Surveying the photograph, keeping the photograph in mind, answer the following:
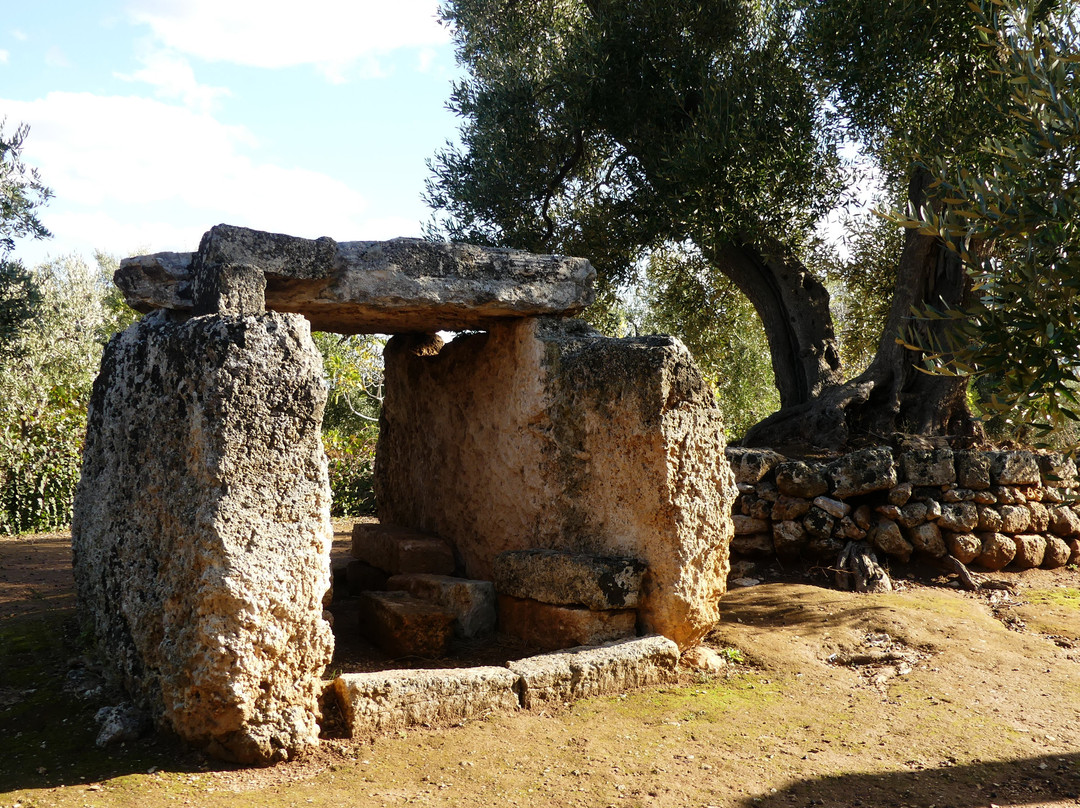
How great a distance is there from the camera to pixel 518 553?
19.8 feet

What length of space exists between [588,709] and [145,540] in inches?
101

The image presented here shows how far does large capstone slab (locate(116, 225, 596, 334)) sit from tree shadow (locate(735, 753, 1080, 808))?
3480mm

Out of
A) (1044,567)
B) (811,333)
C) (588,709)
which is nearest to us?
(588,709)

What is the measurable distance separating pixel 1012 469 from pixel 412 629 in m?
6.20

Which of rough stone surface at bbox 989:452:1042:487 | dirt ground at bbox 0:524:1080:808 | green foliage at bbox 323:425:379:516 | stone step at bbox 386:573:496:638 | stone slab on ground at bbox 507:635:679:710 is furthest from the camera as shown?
green foliage at bbox 323:425:379:516

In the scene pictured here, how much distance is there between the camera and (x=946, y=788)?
164 inches

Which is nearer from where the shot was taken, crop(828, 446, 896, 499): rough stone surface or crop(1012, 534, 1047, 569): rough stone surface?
crop(828, 446, 896, 499): rough stone surface

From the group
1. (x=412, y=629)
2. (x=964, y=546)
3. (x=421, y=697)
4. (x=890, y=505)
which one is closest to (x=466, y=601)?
(x=412, y=629)

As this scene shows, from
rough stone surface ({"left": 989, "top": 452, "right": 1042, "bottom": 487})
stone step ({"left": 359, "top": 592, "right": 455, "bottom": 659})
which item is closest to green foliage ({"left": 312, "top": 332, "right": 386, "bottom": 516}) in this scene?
stone step ({"left": 359, "top": 592, "right": 455, "bottom": 659})

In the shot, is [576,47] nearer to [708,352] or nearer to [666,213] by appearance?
[666,213]

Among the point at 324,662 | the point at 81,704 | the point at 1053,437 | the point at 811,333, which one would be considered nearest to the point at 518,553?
the point at 324,662

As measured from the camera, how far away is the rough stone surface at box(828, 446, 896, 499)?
8102 millimetres

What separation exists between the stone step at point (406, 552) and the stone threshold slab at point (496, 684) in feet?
5.97

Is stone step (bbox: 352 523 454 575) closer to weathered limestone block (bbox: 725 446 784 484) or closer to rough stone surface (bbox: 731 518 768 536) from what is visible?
rough stone surface (bbox: 731 518 768 536)
